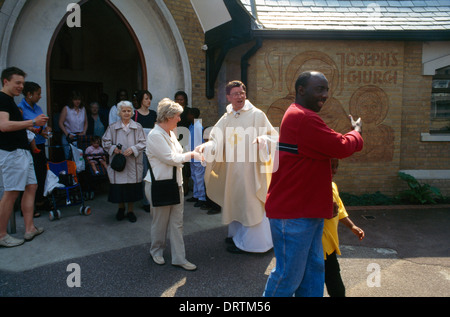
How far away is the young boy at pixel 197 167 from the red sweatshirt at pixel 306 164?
3951mm

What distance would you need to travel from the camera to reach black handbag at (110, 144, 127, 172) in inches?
204

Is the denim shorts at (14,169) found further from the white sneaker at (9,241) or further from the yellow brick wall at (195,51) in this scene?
the yellow brick wall at (195,51)

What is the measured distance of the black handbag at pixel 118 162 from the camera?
5180 millimetres

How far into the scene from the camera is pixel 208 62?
7.84 metres

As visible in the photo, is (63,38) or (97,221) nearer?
(97,221)

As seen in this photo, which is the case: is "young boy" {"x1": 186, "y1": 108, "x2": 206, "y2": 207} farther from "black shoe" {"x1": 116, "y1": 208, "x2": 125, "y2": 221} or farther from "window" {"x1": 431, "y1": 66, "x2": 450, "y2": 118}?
"window" {"x1": 431, "y1": 66, "x2": 450, "y2": 118}

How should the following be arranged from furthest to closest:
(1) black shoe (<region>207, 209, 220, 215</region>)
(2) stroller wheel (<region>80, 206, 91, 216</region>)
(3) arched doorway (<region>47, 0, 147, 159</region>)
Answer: (3) arched doorway (<region>47, 0, 147, 159</region>)
(1) black shoe (<region>207, 209, 220, 215</region>)
(2) stroller wheel (<region>80, 206, 91, 216</region>)

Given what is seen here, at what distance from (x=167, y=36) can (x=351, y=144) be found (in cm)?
617

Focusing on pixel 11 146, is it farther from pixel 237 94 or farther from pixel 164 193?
pixel 237 94

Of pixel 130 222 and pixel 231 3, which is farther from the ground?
pixel 231 3

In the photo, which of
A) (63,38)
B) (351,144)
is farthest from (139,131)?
(63,38)

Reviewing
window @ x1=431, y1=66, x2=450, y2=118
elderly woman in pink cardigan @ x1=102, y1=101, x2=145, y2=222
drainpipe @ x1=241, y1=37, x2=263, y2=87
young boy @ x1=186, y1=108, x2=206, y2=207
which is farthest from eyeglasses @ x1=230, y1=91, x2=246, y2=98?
window @ x1=431, y1=66, x2=450, y2=118

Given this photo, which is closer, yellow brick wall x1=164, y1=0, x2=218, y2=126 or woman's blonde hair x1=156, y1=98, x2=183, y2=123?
woman's blonde hair x1=156, y1=98, x2=183, y2=123
